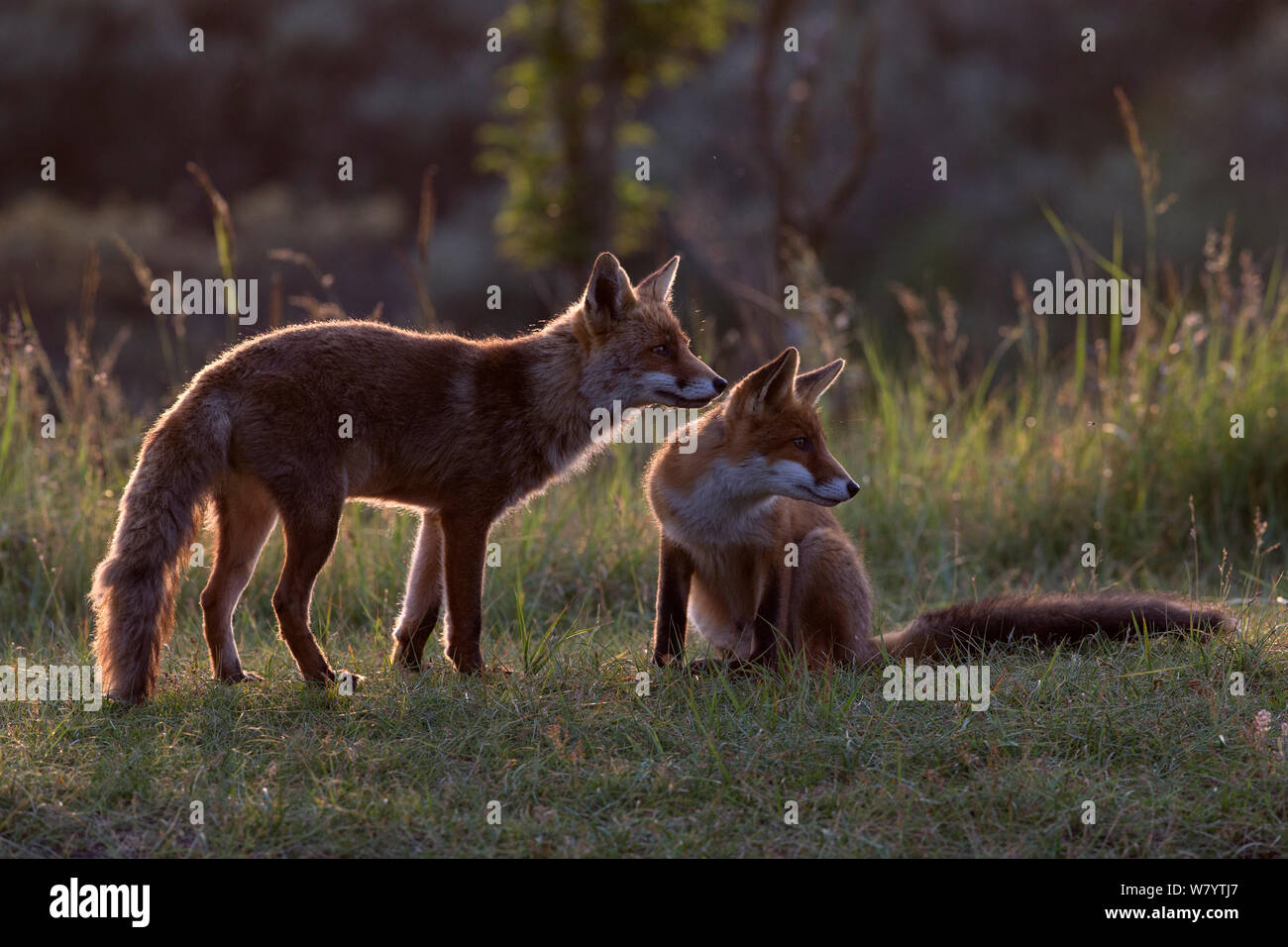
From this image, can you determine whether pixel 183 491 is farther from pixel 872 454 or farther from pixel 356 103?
pixel 356 103

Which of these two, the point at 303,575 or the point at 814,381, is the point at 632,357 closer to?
the point at 814,381

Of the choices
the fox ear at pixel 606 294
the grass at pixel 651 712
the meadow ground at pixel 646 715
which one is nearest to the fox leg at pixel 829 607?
the meadow ground at pixel 646 715

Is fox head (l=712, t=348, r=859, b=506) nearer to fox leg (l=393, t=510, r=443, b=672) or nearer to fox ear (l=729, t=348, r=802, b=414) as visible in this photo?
fox ear (l=729, t=348, r=802, b=414)

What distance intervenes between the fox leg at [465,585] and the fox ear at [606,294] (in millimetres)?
989

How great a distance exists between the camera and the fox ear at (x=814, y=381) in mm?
5441

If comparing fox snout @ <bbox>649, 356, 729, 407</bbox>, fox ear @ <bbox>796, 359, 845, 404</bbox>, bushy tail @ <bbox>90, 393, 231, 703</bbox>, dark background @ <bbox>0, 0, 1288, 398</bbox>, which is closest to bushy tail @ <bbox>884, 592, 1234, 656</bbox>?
fox ear @ <bbox>796, 359, 845, 404</bbox>

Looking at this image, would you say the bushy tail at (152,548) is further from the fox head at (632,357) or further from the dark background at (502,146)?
the dark background at (502,146)

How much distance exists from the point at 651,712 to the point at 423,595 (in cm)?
137

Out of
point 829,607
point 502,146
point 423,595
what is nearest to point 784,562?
point 829,607

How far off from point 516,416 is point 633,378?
1.70 ft

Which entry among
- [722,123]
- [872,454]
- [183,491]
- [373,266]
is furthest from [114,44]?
[183,491]

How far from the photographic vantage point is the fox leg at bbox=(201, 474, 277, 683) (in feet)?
16.8

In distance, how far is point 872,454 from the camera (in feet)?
27.1

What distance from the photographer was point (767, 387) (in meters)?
5.16
